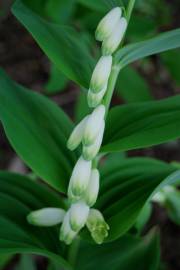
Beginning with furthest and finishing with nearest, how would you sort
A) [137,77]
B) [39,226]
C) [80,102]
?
[137,77] → [80,102] → [39,226]

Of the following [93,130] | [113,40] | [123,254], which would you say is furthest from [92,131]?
[123,254]

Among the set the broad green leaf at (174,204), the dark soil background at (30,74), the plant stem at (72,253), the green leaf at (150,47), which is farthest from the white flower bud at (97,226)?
the dark soil background at (30,74)

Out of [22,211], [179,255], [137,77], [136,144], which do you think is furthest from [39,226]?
[179,255]

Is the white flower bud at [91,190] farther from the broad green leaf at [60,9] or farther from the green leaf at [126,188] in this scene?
the broad green leaf at [60,9]

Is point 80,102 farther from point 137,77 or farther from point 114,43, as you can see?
point 114,43

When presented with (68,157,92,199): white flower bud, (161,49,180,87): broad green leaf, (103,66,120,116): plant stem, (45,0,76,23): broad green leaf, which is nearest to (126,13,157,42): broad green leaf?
(161,49,180,87): broad green leaf

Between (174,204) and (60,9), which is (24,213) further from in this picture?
(60,9)

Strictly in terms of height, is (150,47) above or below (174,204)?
above
